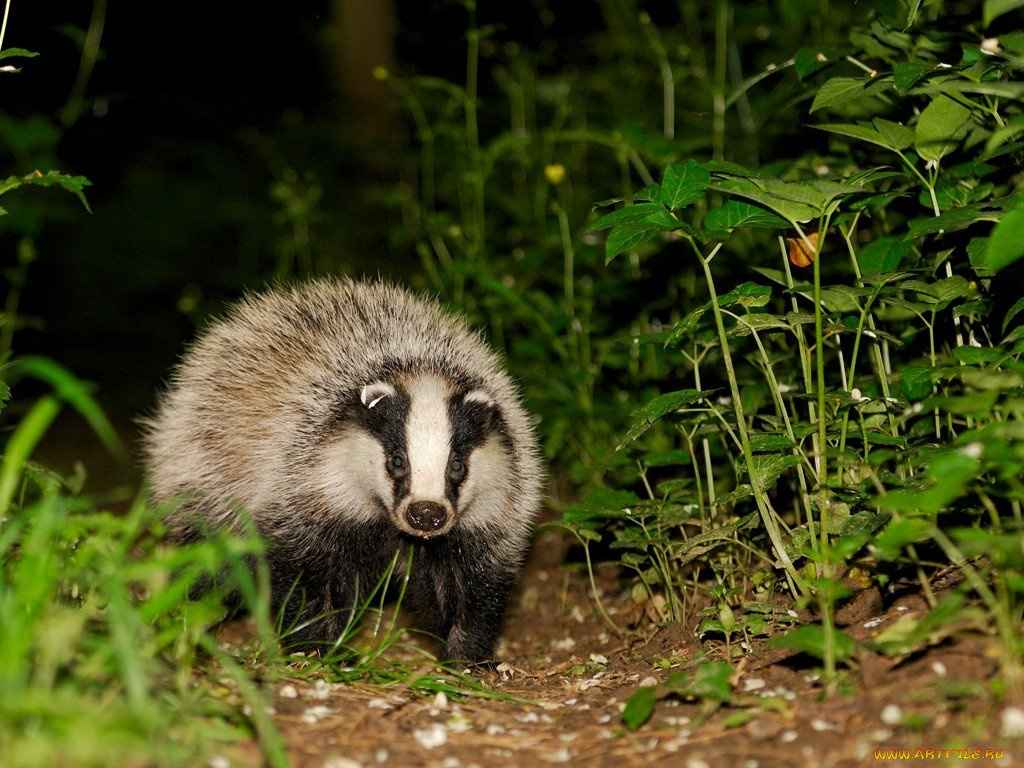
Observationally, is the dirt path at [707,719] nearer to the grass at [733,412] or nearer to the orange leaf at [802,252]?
the grass at [733,412]

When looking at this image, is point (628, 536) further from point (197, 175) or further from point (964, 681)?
point (197, 175)

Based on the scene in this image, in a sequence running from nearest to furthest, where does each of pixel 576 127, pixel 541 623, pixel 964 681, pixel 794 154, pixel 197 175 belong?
pixel 964 681
pixel 541 623
pixel 794 154
pixel 576 127
pixel 197 175

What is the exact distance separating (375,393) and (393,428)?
20cm

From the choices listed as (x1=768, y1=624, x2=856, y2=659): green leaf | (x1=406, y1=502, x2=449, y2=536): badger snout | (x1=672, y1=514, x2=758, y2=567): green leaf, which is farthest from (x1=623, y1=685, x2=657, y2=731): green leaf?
(x1=406, y1=502, x2=449, y2=536): badger snout

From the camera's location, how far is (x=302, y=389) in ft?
17.0

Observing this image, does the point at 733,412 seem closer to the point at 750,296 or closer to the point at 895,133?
the point at 750,296

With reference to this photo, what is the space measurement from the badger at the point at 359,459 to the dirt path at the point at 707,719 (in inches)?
35.8

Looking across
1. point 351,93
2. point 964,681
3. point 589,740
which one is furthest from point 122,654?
point 351,93

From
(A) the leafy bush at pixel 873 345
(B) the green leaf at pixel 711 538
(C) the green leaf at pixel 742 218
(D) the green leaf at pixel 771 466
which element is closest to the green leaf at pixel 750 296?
(A) the leafy bush at pixel 873 345

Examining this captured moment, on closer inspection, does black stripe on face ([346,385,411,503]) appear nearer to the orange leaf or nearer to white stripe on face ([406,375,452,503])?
white stripe on face ([406,375,452,503])

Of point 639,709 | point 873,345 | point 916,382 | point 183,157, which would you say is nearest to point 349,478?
point 639,709

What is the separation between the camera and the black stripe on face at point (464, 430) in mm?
4898

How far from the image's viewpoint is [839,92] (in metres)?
4.28

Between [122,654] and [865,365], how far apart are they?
441 centimetres
